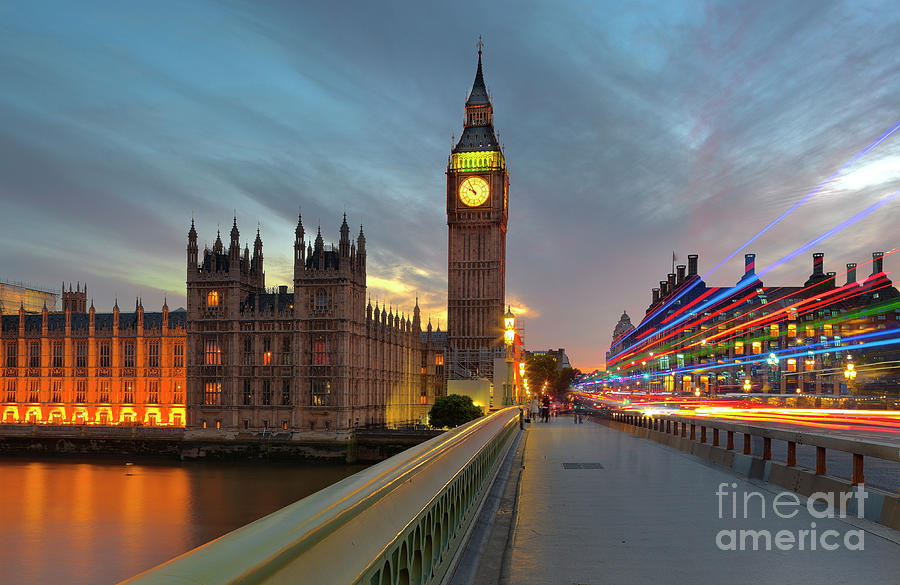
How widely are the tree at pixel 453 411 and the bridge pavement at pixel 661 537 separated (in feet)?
224

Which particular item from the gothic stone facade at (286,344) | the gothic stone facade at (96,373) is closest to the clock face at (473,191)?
the gothic stone facade at (286,344)

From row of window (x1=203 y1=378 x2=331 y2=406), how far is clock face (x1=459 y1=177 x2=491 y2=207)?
49.5 metres

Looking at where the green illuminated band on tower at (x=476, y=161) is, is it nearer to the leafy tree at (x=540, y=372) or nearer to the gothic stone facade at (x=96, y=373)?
the leafy tree at (x=540, y=372)

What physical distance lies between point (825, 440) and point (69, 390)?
11421 centimetres

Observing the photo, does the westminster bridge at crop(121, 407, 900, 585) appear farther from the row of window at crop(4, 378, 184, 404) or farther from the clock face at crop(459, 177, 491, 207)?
the clock face at crop(459, 177, 491, 207)

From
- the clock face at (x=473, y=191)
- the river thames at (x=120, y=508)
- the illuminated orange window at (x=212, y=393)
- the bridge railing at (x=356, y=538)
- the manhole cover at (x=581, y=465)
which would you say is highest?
the clock face at (x=473, y=191)

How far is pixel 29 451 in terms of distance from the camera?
Result: 90.8 m

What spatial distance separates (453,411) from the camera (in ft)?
276

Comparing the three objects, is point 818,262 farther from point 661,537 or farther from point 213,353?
point 661,537

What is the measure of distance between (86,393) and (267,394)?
36.7 meters

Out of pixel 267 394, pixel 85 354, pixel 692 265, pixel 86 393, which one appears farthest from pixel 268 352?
pixel 692 265

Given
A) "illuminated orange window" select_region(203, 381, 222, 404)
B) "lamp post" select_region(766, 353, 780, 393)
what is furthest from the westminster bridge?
"lamp post" select_region(766, 353, 780, 393)

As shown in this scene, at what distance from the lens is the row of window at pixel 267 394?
283 feet

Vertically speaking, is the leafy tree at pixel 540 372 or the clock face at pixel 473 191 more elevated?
the clock face at pixel 473 191
